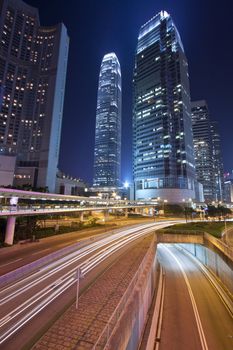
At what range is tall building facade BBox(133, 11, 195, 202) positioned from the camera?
148 m

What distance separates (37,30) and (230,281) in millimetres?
208260

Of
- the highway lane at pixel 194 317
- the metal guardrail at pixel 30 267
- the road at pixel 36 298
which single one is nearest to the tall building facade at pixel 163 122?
the highway lane at pixel 194 317

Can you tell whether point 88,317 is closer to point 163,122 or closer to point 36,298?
point 36,298

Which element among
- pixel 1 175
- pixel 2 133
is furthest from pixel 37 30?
pixel 1 175

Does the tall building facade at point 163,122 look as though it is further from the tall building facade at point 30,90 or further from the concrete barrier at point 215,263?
the concrete barrier at point 215,263

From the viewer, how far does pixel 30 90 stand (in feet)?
476

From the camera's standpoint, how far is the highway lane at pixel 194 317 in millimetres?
14523

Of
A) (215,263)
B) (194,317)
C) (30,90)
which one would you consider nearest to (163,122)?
(30,90)

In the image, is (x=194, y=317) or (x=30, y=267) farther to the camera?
(x=30, y=267)

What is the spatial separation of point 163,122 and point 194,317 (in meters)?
153

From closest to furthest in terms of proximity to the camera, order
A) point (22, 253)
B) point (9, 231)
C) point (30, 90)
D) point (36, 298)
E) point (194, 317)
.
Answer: point (36, 298) → point (194, 317) → point (22, 253) → point (9, 231) → point (30, 90)

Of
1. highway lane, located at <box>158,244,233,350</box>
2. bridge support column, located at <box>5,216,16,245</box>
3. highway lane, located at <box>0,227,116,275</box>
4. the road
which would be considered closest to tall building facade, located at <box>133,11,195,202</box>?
highway lane, located at <box>158,244,233,350</box>

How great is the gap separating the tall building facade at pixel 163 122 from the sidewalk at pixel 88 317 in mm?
131251

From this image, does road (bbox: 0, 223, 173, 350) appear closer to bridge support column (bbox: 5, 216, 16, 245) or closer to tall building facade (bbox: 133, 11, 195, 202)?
bridge support column (bbox: 5, 216, 16, 245)
